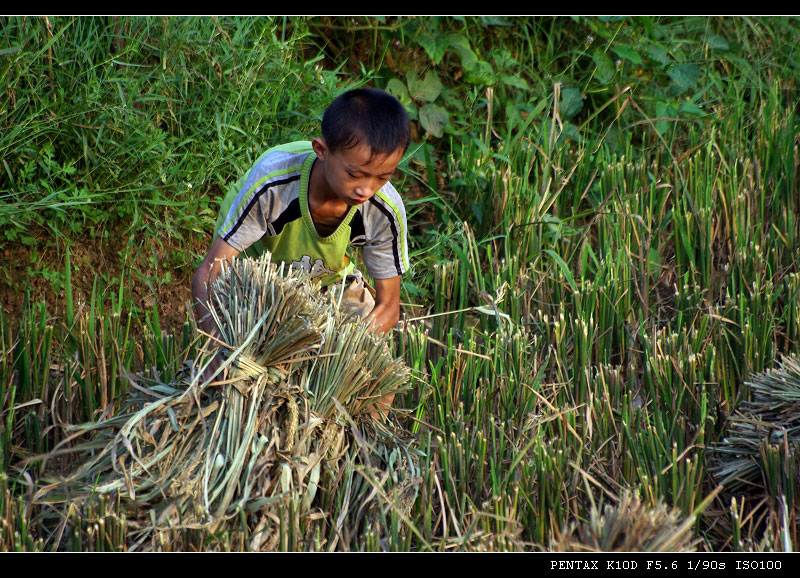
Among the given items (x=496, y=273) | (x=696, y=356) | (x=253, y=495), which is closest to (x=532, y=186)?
(x=496, y=273)

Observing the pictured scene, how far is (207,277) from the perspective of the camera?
2383 millimetres

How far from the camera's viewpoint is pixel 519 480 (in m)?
2.17

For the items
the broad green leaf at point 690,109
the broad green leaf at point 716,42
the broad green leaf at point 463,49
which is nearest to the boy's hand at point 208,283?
the broad green leaf at point 463,49

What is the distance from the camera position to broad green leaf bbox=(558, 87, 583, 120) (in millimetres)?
4273

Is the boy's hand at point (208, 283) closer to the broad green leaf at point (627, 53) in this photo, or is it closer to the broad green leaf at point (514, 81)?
the broad green leaf at point (514, 81)

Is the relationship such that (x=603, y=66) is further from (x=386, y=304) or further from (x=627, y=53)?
(x=386, y=304)

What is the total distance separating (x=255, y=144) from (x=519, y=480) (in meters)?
1.87

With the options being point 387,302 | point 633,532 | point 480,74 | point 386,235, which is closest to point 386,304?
point 387,302

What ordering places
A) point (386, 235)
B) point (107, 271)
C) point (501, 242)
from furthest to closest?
1. point (501, 242)
2. point (107, 271)
3. point (386, 235)

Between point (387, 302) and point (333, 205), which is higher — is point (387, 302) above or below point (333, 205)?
below

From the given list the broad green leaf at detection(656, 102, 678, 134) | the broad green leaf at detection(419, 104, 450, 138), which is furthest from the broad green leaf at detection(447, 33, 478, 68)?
the broad green leaf at detection(656, 102, 678, 134)

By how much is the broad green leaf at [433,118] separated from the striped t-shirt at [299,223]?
4.74 feet

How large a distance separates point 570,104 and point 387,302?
6.43ft

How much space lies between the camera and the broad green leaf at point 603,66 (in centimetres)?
434
